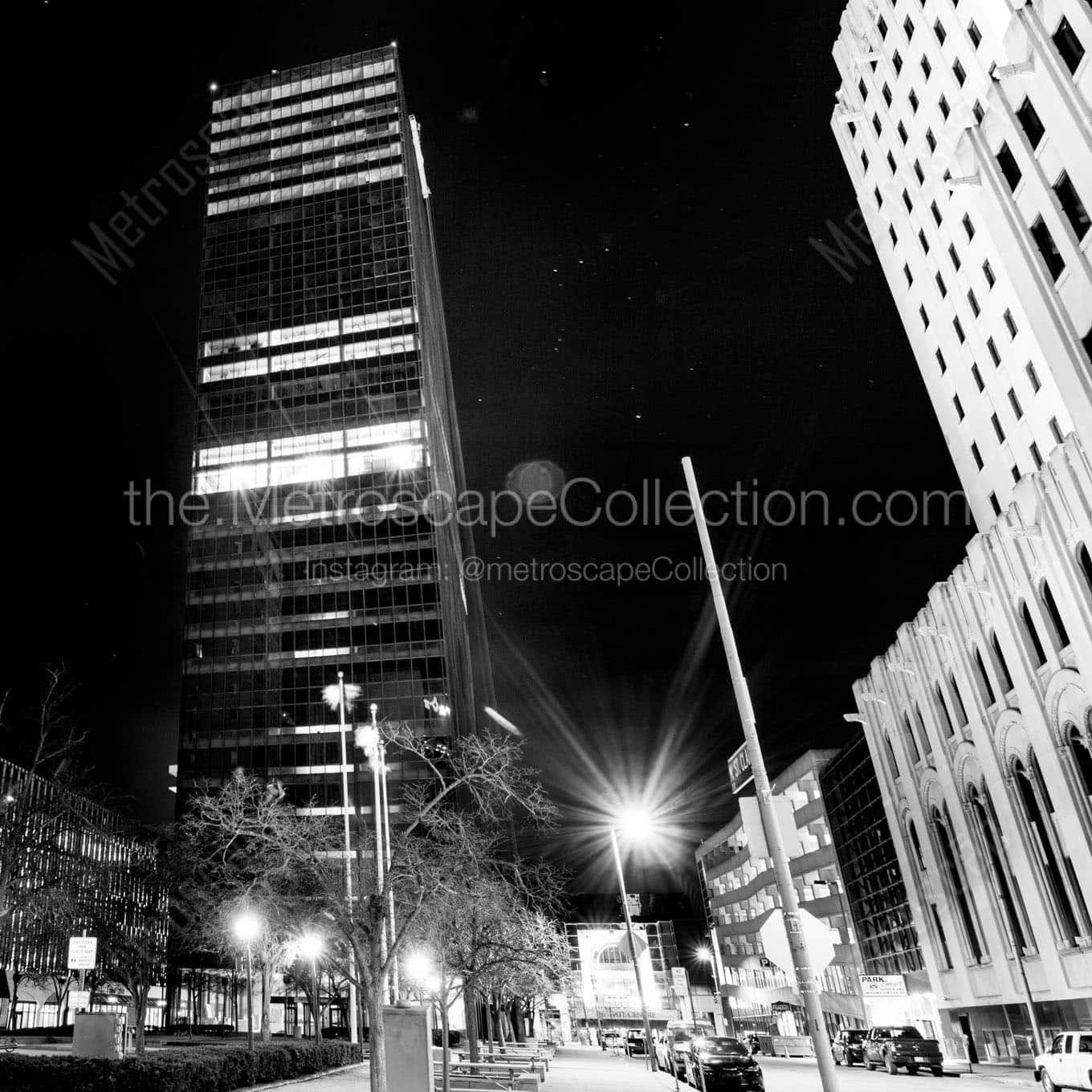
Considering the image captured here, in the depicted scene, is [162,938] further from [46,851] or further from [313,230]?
[313,230]

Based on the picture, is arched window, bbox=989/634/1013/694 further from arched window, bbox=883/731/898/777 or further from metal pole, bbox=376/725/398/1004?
metal pole, bbox=376/725/398/1004

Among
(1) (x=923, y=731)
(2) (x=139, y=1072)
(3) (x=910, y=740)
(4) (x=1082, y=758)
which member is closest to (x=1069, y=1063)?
(4) (x=1082, y=758)

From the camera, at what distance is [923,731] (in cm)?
4959

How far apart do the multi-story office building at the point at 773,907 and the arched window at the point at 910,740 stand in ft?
33.2

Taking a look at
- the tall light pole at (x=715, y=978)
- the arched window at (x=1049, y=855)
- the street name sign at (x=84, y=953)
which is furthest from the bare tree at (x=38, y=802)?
the tall light pole at (x=715, y=978)

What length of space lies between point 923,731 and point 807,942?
41.7 m

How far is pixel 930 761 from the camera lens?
48406 millimetres

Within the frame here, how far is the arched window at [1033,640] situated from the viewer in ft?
121

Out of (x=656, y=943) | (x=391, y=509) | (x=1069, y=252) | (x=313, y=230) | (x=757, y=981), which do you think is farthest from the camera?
(x=656, y=943)

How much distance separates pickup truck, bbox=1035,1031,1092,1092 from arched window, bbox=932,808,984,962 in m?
22.1

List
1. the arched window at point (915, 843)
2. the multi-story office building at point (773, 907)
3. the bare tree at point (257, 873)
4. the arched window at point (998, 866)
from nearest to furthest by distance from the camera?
the bare tree at point (257, 873)
the arched window at point (998, 866)
the arched window at point (915, 843)
the multi-story office building at point (773, 907)

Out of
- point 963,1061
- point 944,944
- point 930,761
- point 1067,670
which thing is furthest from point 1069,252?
point 963,1061

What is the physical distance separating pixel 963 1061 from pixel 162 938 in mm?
52895

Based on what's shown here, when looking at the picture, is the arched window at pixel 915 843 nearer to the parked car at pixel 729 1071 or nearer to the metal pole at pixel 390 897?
the parked car at pixel 729 1071
